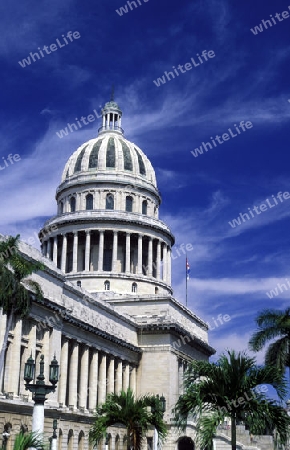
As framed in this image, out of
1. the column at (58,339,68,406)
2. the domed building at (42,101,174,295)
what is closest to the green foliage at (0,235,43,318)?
the column at (58,339,68,406)

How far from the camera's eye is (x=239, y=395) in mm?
27547

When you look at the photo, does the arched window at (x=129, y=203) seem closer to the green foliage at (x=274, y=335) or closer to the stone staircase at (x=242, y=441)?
the stone staircase at (x=242, y=441)

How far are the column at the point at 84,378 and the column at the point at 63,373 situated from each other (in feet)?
12.5

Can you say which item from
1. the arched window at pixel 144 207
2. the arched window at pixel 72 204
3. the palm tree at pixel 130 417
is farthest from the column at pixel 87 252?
the palm tree at pixel 130 417

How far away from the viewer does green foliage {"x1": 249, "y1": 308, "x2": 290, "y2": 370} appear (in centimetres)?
5016

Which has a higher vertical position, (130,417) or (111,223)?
(111,223)

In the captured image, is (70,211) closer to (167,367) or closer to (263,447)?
(167,367)

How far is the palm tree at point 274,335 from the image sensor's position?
5016 cm

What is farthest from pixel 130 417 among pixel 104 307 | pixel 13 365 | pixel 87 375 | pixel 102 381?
pixel 104 307

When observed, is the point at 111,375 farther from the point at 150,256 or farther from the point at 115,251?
the point at 150,256

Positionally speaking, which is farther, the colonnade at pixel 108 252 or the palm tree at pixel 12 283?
the colonnade at pixel 108 252

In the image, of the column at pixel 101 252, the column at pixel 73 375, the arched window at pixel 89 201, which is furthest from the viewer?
the arched window at pixel 89 201

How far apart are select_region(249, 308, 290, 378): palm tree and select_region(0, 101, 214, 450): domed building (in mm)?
10465

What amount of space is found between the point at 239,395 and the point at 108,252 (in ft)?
198
